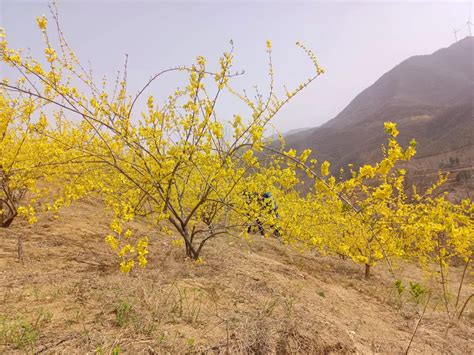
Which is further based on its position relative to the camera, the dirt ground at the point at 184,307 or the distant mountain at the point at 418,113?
the distant mountain at the point at 418,113

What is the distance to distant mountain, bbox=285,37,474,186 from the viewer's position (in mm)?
48106

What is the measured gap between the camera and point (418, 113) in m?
72.3

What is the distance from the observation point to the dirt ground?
210 centimetres

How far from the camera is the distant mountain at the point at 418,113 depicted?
4811 cm

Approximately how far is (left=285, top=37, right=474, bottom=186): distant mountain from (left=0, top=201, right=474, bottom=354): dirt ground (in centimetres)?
3706

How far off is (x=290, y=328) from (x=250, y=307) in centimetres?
71

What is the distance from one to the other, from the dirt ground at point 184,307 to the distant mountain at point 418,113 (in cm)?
3706

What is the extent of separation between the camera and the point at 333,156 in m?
69.6

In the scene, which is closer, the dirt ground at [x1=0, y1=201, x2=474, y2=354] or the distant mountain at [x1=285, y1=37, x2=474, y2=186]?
the dirt ground at [x1=0, y1=201, x2=474, y2=354]

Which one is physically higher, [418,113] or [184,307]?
[418,113]

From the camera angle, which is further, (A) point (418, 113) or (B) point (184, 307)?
(A) point (418, 113)

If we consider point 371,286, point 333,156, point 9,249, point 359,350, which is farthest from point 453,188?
point 333,156

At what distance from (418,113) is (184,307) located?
84.0 meters

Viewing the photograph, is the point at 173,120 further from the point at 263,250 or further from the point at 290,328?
the point at 263,250
